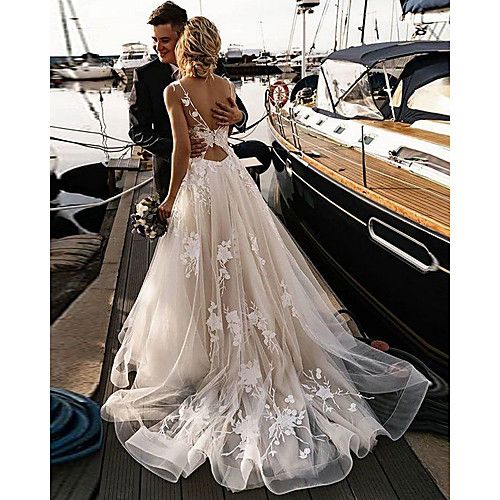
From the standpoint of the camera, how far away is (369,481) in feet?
7.29

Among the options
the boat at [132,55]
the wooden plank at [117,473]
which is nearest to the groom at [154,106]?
the wooden plank at [117,473]

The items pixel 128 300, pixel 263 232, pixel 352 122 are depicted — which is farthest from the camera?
pixel 352 122

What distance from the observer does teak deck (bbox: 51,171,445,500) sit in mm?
2162

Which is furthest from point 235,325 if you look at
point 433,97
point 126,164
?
point 126,164

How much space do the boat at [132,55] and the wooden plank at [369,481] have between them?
5.51 meters

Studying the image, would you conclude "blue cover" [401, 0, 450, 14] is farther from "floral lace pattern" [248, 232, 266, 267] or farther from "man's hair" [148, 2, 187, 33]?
"floral lace pattern" [248, 232, 266, 267]

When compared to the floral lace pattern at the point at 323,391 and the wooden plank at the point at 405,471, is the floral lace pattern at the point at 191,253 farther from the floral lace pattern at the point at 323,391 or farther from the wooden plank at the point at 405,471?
the wooden plank at the point at 405,471

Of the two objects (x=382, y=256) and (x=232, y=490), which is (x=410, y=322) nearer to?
(x=382, y=256)

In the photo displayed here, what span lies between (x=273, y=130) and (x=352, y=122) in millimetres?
1864

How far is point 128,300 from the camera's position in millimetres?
4020

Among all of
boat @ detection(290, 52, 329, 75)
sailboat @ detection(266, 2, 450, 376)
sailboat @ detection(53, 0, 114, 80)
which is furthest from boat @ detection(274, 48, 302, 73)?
sailboat @ detection(266, 2, 450, 376)

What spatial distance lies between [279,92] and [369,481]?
235 inches
